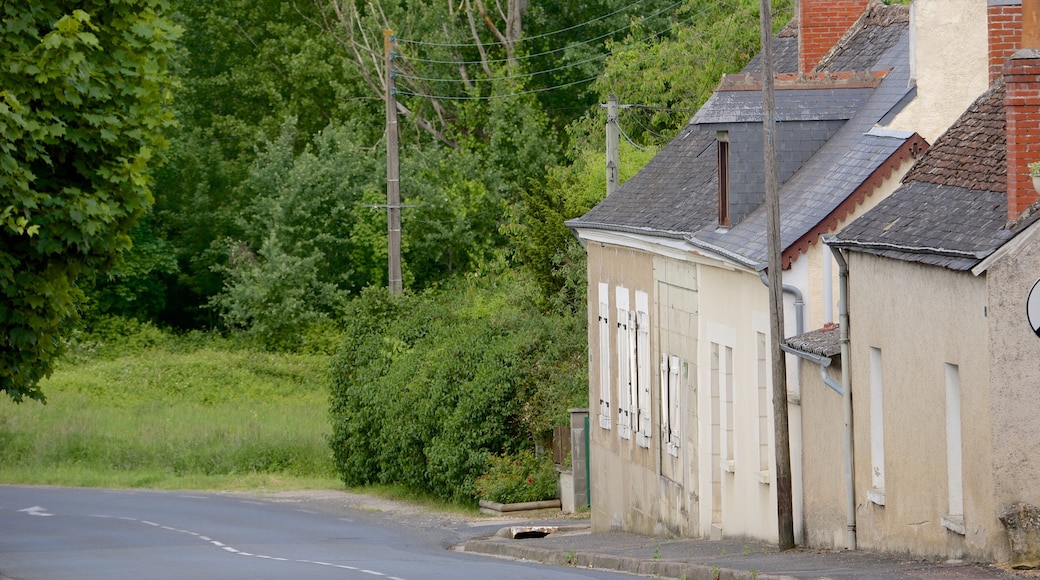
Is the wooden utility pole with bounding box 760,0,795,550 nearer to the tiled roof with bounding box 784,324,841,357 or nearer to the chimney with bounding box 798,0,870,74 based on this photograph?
the tiled roof with bounding box 784,324,841,357

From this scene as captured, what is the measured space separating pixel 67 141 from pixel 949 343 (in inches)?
323

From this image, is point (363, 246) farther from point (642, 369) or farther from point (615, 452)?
point (642, 369)

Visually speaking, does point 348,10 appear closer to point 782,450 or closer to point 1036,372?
point 782,450

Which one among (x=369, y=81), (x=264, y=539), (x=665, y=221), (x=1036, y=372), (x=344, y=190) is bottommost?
(x=264, y=539)

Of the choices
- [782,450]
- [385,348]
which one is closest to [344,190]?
[385,348]

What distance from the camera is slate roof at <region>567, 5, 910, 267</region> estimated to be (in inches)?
717

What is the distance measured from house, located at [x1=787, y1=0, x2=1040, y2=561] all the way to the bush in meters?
14.5

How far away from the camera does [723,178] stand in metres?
20.4

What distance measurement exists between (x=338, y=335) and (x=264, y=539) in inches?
1235

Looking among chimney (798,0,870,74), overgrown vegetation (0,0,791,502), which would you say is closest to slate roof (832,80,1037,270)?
chimney (798,0,870,74)

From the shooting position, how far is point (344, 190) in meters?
57.0

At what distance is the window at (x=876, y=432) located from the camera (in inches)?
600

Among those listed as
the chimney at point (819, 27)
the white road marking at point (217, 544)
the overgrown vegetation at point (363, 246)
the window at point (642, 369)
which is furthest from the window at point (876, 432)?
the overgrown vegetation at point (363, 246)

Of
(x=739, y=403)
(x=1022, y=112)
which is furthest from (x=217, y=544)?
(x=1022, y=112)
